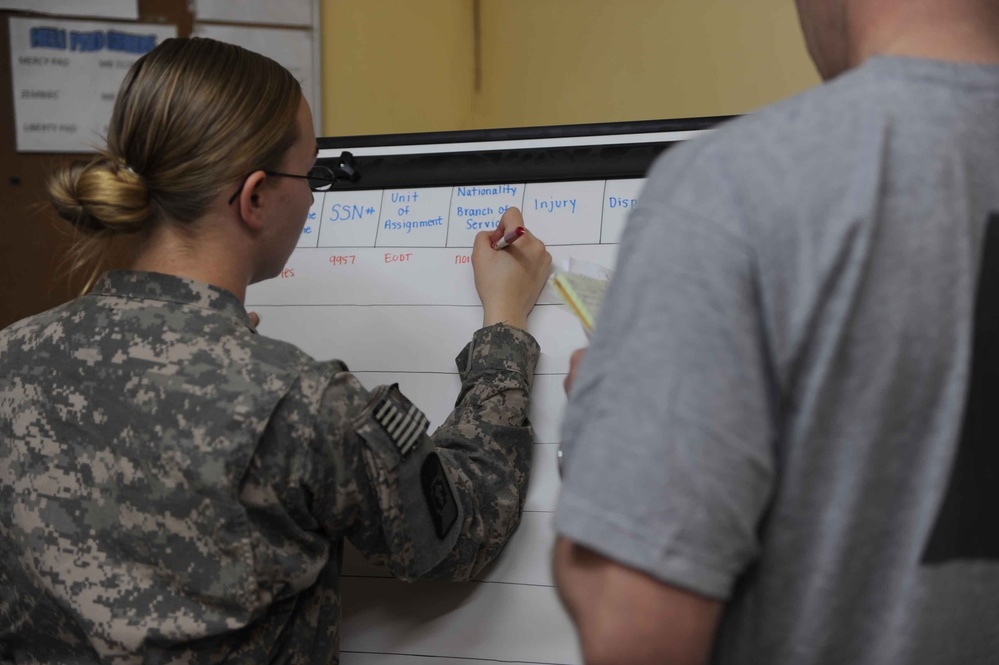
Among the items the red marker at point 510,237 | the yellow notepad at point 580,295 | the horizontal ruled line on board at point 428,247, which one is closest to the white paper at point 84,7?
the horizontal ruled line on board at point 428,247

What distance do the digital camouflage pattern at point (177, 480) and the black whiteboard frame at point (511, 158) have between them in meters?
0.45

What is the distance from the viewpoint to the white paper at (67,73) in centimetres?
190

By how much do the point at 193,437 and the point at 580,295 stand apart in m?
0.39

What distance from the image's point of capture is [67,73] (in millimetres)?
1912

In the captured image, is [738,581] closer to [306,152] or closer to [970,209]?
[970,209]

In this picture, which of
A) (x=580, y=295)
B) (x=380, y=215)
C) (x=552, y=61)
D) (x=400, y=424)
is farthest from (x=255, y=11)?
(x=580, y=295)

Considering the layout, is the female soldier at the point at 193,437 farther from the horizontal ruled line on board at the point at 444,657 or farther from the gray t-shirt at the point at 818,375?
the gray t-shirt at the point at 818,375

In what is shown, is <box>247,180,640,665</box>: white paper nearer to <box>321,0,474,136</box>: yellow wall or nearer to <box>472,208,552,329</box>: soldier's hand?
<box>472,208,552,329</box>: soldier's hand

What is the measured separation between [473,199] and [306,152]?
0.31 metres

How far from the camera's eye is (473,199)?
126 cm

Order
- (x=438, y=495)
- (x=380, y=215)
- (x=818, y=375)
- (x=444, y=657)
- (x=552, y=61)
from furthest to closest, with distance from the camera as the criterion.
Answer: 1. (x=552, y=61)
2. (x=380, y=215)
3. (x=444, y=657)
4. (x=438, y=495)
5. (x=818, y=375)

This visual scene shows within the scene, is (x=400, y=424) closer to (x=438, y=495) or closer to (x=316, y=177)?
(x=438, y=495)

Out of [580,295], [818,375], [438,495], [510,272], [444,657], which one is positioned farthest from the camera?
[510,272]

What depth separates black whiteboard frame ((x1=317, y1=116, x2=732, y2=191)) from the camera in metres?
1.22
